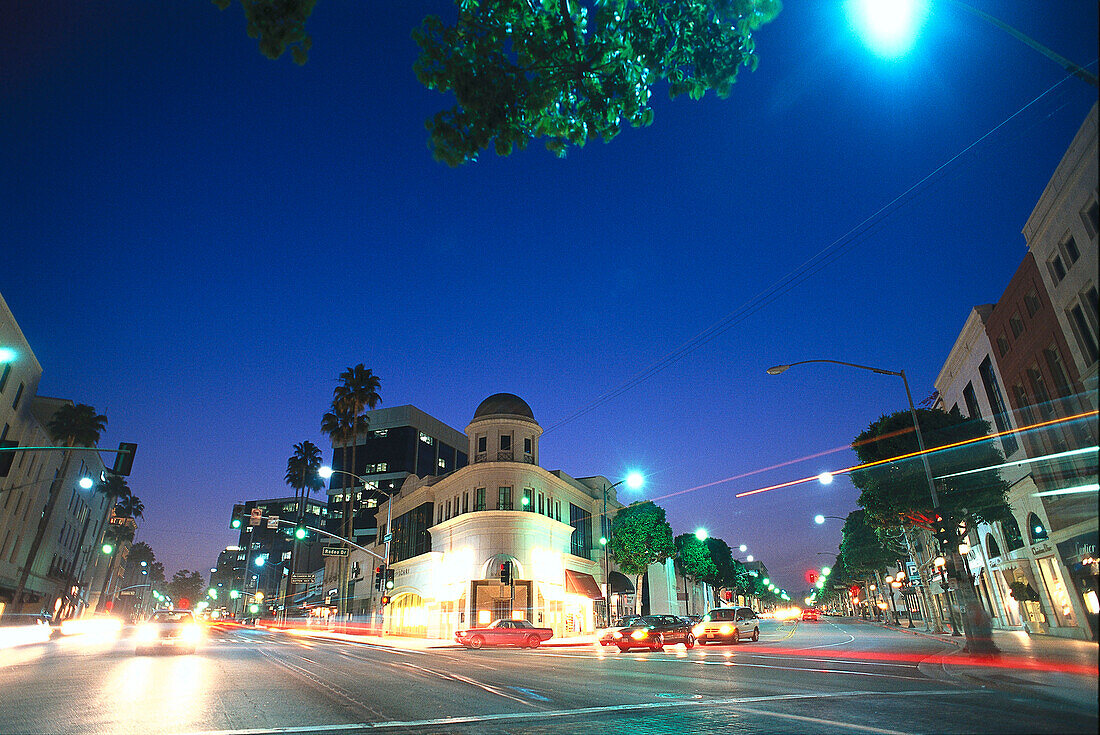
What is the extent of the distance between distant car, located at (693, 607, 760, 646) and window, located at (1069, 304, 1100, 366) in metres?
29.0

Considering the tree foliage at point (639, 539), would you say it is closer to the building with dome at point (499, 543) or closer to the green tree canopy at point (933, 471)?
the building with dome at point (499, 543)

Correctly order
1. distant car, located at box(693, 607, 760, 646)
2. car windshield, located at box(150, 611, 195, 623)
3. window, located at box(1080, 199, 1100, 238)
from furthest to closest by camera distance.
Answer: distant car, located at box(693, 607, 760, 646)
car windshield, located at box(150, 611, 195, 623)
window, located at box(1080, 199, 1100, 238)

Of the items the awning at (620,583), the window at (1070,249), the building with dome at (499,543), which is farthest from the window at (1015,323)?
the awning at (620,583)

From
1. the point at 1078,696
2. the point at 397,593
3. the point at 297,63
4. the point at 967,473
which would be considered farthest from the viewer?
the point at 397,593

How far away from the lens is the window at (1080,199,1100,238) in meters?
2.43

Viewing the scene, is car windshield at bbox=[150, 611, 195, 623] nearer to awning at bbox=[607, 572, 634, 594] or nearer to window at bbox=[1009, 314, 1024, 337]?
window at bbox=[1009, 314, 1024, 337]

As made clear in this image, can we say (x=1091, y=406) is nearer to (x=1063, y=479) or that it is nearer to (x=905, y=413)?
(x=1063, y=479)

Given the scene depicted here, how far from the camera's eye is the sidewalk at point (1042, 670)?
2.44 m

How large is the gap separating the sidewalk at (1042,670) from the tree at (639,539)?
33.9 metres

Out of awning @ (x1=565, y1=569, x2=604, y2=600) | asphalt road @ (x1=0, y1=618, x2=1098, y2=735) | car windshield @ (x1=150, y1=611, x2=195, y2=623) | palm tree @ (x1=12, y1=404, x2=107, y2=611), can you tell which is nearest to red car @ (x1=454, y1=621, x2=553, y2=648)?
car windshield @ (x1=150, y1=611, x2=195, y2=623)

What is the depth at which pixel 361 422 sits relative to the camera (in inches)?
2307

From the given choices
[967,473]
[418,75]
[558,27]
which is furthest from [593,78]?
[967,473]

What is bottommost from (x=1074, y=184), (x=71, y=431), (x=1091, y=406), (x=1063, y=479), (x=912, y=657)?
(x=912, y=657)

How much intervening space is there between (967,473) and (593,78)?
88.3ft
